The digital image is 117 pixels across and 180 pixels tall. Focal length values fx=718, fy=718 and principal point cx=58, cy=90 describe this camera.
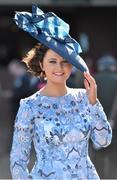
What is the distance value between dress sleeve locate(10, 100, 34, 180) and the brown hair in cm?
32

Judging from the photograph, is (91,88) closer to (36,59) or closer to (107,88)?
(36,59)

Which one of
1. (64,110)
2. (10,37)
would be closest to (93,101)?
(64,110)

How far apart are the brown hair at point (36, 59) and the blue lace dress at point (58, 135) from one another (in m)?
0.23

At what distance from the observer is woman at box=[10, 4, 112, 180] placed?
4.06 metres

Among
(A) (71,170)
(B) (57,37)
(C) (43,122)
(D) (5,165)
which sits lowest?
(D) (5,165)

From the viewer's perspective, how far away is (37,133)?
13.5 feet

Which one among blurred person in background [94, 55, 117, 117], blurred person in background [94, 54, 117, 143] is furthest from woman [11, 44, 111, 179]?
blurred person in background [94, 55, 117, 117]

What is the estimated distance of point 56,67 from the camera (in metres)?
4.17

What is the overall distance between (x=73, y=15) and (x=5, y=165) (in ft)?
29.3

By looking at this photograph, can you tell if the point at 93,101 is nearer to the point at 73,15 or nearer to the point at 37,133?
the point at 37,133

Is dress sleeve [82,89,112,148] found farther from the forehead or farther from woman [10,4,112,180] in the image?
the forehead

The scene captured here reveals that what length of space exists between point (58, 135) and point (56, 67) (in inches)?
15.9

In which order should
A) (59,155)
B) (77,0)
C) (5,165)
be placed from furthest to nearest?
(77,0), (5,165), (59,155)

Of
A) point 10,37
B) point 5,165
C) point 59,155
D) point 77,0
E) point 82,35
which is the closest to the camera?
point 59,155
